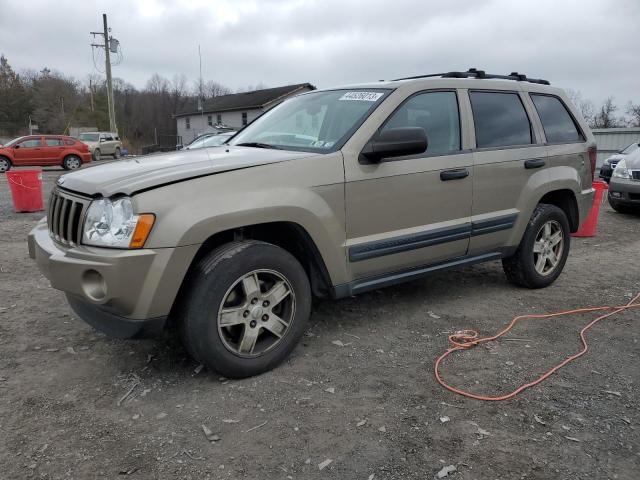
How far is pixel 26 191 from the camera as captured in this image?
958 cm

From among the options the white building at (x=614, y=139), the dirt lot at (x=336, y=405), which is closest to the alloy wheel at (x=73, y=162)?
the dirt lot at (x=336, y=405)

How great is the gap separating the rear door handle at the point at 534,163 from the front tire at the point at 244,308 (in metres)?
2.39

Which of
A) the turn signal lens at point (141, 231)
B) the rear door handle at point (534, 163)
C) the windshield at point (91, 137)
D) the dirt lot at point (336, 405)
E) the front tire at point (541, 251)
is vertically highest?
the windshield at point (91, 137)

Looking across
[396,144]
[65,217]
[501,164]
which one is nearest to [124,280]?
[65,217]

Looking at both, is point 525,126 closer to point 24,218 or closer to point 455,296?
point 455,296

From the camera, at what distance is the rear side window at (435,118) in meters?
3.71

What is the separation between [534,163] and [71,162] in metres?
22.6

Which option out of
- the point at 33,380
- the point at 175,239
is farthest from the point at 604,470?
the point at 33,380

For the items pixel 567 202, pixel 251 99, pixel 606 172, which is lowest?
pixel 606 172

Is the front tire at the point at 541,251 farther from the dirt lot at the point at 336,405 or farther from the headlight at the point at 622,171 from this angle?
the headlight at the point at 622,171

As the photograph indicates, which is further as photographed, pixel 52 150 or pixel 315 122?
pixel 52 150

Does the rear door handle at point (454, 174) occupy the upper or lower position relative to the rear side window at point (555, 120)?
lower

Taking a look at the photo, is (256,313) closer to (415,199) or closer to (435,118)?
(415,199)

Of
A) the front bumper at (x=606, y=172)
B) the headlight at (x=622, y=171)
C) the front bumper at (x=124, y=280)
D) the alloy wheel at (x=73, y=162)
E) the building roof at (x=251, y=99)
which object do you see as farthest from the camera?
the building roof at (x=251, y=99)
